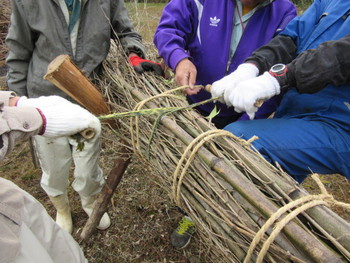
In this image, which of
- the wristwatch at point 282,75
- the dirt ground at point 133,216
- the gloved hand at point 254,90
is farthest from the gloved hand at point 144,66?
the wristwatch at point 282,75

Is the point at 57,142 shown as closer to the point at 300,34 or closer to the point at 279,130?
the point at 279,130

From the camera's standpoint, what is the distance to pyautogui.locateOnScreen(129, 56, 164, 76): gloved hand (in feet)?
6.06

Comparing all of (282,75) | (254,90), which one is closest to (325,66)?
(282,75)

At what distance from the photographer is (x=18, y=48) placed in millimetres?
1732

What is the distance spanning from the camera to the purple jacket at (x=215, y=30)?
67.9 inches

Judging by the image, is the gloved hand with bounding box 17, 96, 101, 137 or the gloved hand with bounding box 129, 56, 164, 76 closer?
the gloved hand with bounding box 17, 96, 101, 137

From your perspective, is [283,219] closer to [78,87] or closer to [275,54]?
[275,54]

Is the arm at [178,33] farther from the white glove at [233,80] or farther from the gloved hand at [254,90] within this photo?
the gloved hand at [254,90]

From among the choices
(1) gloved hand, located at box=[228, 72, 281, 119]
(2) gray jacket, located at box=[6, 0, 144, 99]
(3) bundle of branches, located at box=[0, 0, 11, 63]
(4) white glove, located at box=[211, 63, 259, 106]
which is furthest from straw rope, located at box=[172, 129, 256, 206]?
(3) bundle of branches, located at box=[0, 0, 11, 63]

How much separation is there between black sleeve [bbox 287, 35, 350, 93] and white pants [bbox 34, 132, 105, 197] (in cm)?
134

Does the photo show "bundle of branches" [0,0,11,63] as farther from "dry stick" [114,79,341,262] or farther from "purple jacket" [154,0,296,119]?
"dry stick" [114,79,341,262]

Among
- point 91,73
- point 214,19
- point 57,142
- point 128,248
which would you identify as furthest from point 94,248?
point 214,19

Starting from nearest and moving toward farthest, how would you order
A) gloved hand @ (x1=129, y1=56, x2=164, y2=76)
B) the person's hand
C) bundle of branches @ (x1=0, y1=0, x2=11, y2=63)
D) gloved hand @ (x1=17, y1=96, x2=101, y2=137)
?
gloved hand @ (x1=17, y1=96, x2=101, y2=137), the person's hand, gloved hand @ (x1=129, y1=56, x2=164, y2=76), bundle of branches @ (x1=0, y1=0, x2=11, y2=63)

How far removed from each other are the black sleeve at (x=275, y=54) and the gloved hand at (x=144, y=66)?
0.69 m
